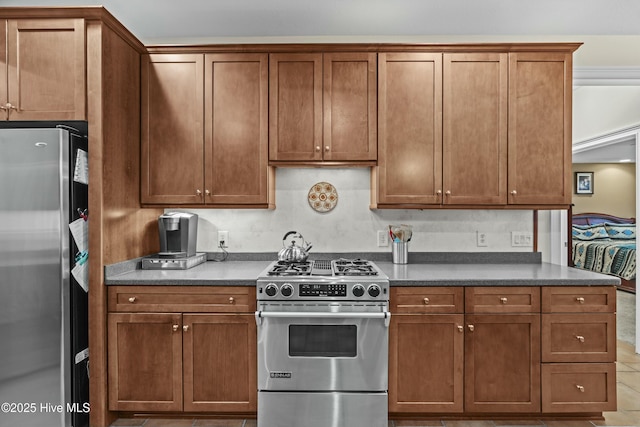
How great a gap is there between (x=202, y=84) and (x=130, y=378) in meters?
1.95

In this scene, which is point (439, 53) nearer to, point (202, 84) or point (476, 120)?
point (476, 120)

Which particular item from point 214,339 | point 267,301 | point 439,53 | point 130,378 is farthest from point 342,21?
point 130,378

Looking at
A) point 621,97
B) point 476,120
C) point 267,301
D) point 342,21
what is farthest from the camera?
point 621,97

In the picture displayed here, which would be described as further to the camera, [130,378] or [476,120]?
[476,120]

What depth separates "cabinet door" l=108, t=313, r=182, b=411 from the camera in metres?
2.35

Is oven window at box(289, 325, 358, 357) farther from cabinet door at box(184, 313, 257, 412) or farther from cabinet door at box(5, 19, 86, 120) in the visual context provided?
cabinet door at box(5, 19, 86, 120)

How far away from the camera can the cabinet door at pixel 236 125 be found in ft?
8.97

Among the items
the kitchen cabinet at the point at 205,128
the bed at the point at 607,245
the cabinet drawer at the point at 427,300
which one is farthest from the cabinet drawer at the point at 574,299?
the bed at the point at 607,245

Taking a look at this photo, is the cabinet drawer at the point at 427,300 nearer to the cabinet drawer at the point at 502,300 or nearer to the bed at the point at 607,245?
the cabinet drawer at the point at 502,300

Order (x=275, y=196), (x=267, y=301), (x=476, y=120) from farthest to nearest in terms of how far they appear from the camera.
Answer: (x=275, y=196)
(x=476, y=120)
(x=267, y=301)

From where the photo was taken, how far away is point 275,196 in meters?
3.09

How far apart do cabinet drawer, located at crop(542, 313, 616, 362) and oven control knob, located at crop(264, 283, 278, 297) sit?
161cm

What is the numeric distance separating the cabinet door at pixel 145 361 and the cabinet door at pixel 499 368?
176 centimetres

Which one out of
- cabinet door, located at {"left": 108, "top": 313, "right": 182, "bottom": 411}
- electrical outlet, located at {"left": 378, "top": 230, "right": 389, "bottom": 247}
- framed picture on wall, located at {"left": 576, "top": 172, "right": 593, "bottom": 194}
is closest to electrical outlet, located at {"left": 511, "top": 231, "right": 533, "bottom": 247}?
electrical outlet, located at {"left": 378, "top": 230, "right": 389, "bottom": 247}
